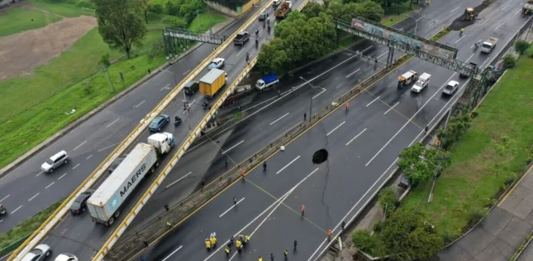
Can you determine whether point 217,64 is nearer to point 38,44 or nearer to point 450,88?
point 450,88

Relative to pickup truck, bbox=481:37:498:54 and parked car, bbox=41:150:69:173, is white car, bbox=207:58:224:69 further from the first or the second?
pickup truck, bbox=481:37:498:54

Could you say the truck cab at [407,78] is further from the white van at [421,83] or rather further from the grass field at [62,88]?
the grass field at [62,88]

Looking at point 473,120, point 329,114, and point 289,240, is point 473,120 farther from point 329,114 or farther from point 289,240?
point 289,240

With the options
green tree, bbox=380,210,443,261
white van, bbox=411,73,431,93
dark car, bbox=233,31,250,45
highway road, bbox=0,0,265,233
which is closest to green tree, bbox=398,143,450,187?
green tree, bbox=380,210,443,261

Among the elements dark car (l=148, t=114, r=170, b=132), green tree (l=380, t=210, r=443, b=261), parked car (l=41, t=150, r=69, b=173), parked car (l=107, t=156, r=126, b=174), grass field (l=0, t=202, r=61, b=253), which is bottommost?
grass field (l=0, t=202, r=61, b=253)

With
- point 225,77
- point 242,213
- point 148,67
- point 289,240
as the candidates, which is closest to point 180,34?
point 148,67

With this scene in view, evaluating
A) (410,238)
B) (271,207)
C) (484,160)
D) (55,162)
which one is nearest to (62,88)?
→ (55,162)

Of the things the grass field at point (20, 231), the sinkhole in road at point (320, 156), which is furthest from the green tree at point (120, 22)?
the sinkhole in road at point (320, 156)
